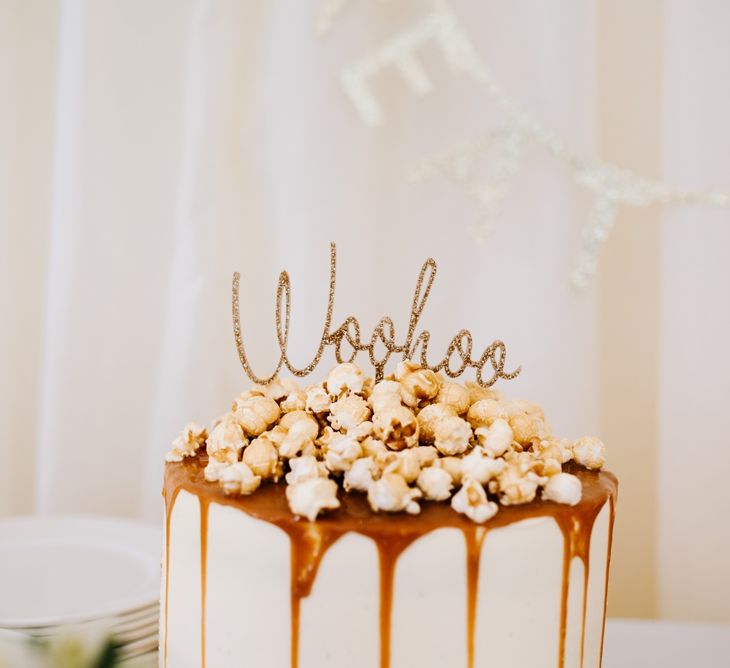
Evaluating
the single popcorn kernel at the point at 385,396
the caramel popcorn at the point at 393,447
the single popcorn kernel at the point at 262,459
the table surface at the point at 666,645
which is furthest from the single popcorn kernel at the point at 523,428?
the table surface at the point at 666,645

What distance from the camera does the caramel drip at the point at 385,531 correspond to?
22.9 inches

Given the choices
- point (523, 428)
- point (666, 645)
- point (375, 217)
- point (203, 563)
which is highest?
point (375, 217)

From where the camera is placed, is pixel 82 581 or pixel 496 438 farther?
pixel 82 581

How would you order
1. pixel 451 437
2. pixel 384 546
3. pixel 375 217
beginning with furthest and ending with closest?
1. pixel 375 217
2. pixel 451 437
3. pixel 384 546

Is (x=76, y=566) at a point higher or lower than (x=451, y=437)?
lower

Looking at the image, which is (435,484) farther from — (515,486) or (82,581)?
(82,581)

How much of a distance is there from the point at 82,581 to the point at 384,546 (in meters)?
0.55

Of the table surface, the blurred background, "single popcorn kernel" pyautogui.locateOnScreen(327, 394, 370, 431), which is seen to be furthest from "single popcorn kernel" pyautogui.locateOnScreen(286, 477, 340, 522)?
the blurred background

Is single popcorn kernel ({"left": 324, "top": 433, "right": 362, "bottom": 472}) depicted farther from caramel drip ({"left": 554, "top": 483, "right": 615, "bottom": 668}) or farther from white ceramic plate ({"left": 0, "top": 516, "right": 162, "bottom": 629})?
white ceramic plate ({"left": 0, "top": 516, "right": 162, "bottom": 629})

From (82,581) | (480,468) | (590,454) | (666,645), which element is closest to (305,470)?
(480,468)

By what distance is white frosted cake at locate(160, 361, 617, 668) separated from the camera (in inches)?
23.1

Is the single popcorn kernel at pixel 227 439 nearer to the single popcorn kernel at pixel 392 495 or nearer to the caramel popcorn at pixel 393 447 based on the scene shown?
the caramel popcorn at pixel 393 447

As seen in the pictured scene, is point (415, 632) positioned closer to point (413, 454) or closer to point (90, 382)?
point (413, 454)

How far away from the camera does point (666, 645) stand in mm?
1028
